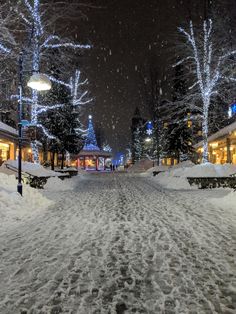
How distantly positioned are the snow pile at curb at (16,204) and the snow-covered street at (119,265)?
66cm

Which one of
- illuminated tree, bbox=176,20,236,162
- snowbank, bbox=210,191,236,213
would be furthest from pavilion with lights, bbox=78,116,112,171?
snowbank, bbox=210,191,236,213

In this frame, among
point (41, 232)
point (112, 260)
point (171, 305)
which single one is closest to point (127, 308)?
point (171, 305)

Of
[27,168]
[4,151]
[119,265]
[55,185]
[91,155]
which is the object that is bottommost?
[119,265]

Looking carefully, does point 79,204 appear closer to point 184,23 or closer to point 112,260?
point 112,260

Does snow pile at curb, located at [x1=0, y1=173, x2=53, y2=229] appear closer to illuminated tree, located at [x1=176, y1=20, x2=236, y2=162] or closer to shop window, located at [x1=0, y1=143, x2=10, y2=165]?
illuminated tree, located at [x1=176, y1=20, x2=236, y2=162]

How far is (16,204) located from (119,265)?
6.87 metres

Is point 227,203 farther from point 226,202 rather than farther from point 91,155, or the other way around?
point 91,155

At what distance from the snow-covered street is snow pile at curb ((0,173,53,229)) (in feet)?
2.16

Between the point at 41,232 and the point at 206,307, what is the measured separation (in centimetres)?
533

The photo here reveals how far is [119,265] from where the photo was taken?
578 cm

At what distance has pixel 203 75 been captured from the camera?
90.1 ft

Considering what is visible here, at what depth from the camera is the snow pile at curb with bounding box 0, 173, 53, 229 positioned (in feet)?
34.0

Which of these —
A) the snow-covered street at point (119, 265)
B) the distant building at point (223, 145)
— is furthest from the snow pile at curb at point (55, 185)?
the distant building at point (223, 145)

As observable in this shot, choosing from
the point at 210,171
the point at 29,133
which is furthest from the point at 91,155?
the point at 29,133
